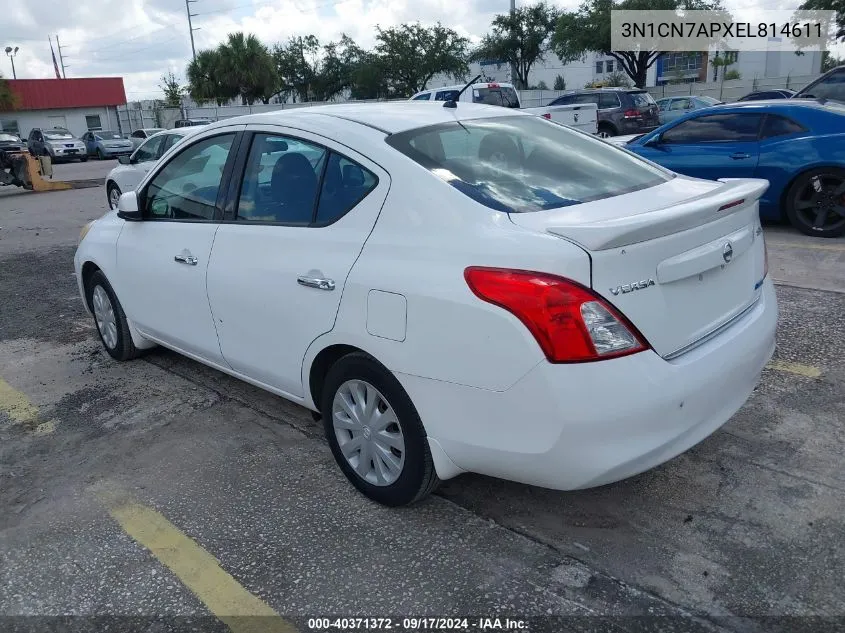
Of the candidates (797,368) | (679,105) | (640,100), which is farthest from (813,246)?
(679,105)

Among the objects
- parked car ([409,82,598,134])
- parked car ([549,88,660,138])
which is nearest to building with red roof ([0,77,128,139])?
parked car ([409,82,598,134])

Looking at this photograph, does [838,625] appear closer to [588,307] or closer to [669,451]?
[669,451]

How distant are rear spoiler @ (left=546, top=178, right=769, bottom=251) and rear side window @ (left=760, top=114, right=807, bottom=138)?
5881mm

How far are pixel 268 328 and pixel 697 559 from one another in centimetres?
206

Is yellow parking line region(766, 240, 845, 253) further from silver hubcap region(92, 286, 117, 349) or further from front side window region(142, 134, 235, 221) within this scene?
silver hubcap region(92, 286, 117, 349)

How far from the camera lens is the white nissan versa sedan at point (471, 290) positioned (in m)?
2.36

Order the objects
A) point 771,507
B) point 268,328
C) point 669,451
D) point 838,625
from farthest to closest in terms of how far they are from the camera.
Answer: point 268,328 → point 771,507 → point 669,451 → point 838,625

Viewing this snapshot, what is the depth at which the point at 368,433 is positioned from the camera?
9.91ft

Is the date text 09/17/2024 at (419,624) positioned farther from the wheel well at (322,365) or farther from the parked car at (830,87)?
the parked car at (830,87)

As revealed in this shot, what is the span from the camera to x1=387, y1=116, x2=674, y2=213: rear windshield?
9.39 ft

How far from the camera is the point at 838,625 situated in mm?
2297

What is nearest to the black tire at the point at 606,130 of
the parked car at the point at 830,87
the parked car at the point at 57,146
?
the parked car at the point at 830,87

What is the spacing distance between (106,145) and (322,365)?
36.7 metres

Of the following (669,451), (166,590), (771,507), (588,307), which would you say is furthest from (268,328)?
(771,507)
